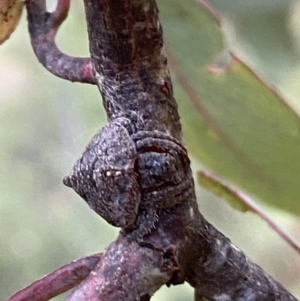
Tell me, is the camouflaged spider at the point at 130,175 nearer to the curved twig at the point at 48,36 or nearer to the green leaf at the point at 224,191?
the curved twig at the point at 48,36

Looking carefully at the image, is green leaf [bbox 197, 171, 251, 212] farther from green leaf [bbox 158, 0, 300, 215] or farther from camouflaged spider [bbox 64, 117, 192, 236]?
camouflaged spider [bbox 64, 117, 192, 236]

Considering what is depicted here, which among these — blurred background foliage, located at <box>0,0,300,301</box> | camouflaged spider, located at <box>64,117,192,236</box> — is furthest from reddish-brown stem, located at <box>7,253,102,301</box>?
blurred background foliage, located at <box>0,0,300,301</box>

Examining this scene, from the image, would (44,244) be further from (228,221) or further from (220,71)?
(220,71)

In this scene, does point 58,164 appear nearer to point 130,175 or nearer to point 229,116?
point 229,116

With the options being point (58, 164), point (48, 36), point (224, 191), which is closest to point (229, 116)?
point (224, 191)

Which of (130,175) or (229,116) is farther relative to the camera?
(229,116)

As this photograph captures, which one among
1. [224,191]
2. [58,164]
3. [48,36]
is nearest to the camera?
[48,36]

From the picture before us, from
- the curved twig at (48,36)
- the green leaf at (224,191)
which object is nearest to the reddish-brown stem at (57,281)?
the curved twig at (48,36)

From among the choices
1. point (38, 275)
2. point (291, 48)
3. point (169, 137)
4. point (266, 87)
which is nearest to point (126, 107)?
point (169, 137)
